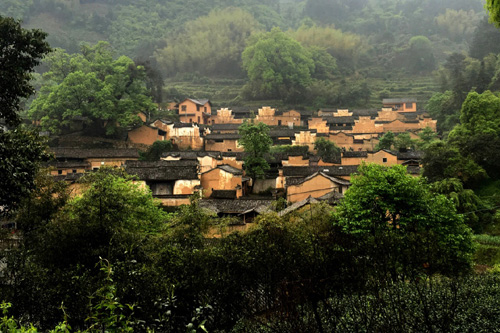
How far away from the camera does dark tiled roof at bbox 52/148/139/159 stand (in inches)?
1409

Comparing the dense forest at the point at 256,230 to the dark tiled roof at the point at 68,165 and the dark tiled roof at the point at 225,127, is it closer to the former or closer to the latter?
the dark tiled roof at the point at 68,165

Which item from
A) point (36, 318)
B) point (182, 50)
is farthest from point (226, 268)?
point (182, 50)

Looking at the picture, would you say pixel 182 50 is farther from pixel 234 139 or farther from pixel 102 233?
pixel 102 233

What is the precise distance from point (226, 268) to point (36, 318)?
15.2 ft

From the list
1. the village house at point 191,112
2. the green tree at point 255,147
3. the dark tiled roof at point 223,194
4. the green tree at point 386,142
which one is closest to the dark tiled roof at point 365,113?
the green tree at point 386,142

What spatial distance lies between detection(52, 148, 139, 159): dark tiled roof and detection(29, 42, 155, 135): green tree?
13.2 feet

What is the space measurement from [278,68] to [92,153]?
123 feet

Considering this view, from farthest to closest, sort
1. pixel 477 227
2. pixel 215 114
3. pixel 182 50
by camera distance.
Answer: pixel 182 50 < pixel 215 114 < pixel 477 227

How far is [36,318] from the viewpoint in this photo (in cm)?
973

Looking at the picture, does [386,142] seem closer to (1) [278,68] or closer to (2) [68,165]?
(2) [68,165]

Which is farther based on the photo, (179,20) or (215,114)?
(179,20)

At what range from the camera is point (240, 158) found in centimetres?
3597

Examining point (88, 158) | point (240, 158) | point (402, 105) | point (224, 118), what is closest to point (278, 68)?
point (224, 118)

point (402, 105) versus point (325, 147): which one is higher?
point (402, 105)
